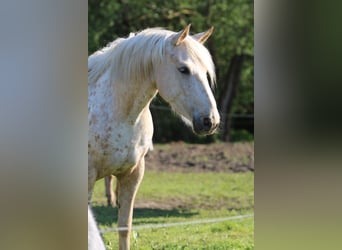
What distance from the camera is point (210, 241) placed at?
390cm

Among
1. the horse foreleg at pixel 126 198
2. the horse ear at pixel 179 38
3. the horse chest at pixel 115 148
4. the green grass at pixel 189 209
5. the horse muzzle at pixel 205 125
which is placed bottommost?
the green grass at pixel 189 209

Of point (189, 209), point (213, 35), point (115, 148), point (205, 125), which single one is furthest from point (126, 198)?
point (213, 35)

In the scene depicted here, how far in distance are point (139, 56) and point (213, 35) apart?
7.00m

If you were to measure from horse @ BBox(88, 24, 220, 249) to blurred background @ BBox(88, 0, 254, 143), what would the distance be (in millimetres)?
5950

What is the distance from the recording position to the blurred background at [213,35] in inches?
365

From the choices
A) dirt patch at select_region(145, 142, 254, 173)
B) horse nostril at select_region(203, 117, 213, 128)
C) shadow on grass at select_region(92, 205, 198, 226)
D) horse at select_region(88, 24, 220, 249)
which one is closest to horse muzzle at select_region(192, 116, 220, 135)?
horse nostril at select_region(203, 117, 213, 128)

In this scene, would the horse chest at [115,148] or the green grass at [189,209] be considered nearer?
the horse chest at [115,148]

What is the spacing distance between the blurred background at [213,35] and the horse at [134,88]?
5.95 m

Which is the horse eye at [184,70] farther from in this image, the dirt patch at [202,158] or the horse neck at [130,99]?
the dirt patch at [202,158]

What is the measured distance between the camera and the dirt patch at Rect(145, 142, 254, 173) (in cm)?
735

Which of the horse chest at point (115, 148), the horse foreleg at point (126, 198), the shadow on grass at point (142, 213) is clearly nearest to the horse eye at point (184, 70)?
the horse chest at point (115, 148)

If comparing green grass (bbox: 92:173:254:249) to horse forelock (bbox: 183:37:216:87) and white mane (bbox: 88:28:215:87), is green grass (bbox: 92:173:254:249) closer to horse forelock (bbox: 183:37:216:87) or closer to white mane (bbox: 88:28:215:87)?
white mane (bbox: 88:28:215:87)
